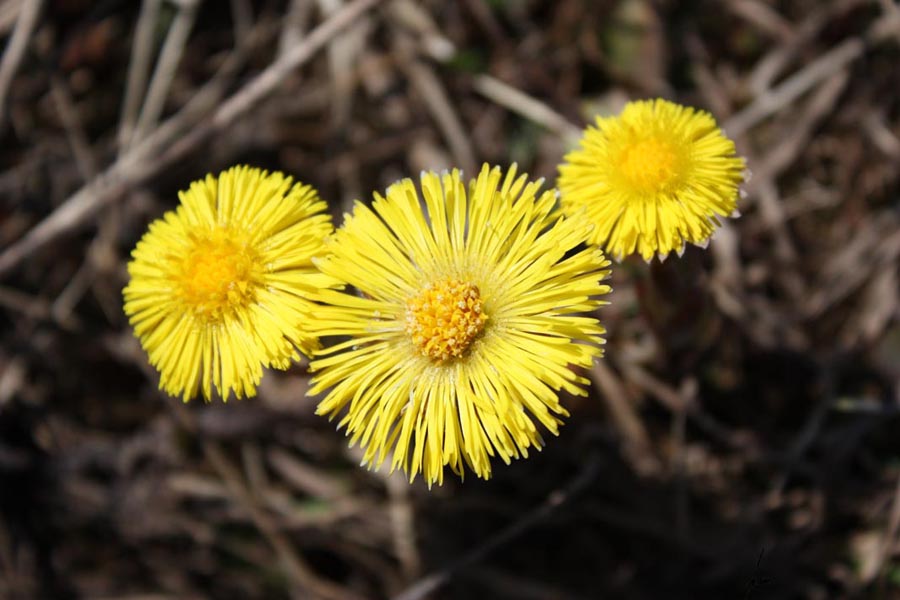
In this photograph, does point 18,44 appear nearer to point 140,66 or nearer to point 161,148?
point 140,66

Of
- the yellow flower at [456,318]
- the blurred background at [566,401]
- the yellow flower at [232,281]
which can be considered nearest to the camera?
the yellow flower at [456,318]

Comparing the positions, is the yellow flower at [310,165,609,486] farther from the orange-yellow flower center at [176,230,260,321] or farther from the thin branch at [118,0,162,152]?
the thin branch at [118,0,162,152]

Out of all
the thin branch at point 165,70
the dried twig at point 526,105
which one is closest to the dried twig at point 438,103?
the dried twig at point 526,105

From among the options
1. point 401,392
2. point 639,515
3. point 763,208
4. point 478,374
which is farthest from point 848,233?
point 401,392

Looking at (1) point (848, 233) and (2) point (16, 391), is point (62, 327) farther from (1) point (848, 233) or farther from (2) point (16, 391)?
(1) point (848, 233)

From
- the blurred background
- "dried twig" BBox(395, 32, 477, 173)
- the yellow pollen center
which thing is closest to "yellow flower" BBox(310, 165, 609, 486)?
the yellow pollen center

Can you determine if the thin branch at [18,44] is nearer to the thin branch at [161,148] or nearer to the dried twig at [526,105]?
the thin branch at [161,148]

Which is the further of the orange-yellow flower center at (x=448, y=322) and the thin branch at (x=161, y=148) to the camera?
the thin branch at (x=161, y=148)

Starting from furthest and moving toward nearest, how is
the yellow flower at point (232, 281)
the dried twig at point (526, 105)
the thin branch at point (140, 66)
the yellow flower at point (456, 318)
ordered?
the thin branch at point (140, 66) → the dried twig at point (526, 105) → the yellow flower at point (232, 281) → the yellow flower at point (456, 318)
